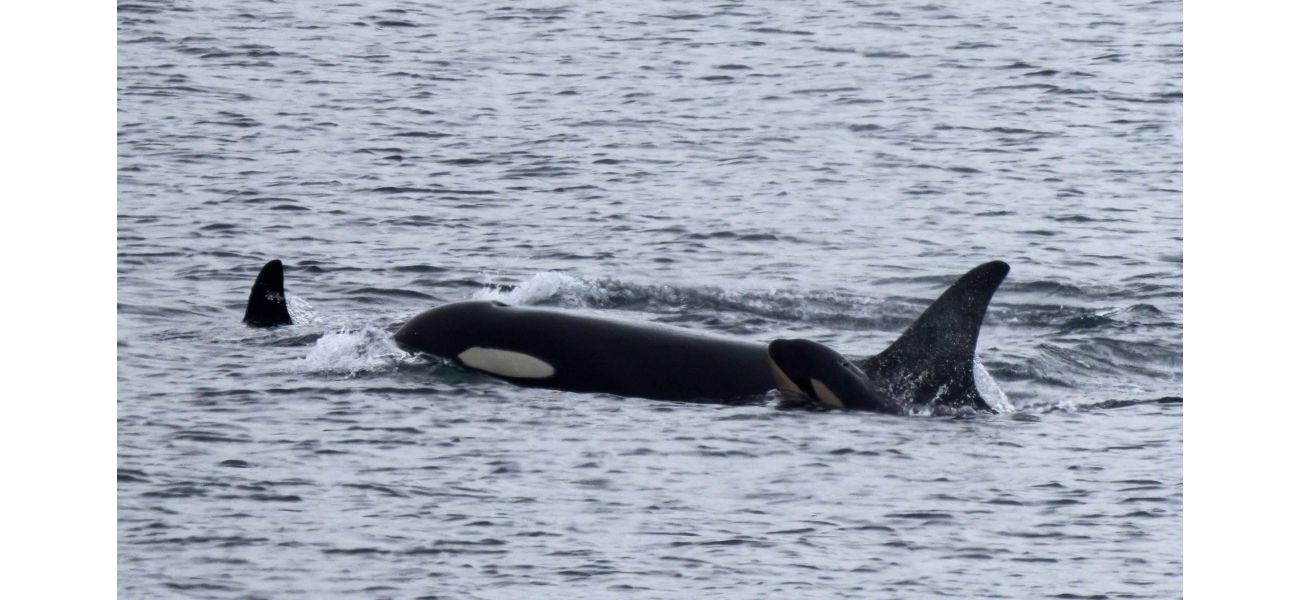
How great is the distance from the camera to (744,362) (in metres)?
15.4

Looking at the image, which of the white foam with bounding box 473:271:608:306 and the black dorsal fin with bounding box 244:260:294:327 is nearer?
the black dorsal fin with bounding box 244:260:294:327

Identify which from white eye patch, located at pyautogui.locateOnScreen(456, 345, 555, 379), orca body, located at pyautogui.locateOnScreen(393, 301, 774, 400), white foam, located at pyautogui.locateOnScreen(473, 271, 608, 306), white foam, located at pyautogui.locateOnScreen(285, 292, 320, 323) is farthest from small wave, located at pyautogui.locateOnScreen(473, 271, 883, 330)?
white eye patch, located at pyautogui.locateOnScreen(456, 345, 555, 379)

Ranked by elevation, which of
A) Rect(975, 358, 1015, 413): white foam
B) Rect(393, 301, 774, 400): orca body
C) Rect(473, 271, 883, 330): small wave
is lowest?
Rect(975, 358, 1015, 413): white foam

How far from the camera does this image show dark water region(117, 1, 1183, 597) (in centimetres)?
1220

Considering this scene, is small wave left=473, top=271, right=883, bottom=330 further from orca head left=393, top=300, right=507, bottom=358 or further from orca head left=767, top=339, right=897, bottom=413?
orca head left=767, top=339, right=897, bottom=413

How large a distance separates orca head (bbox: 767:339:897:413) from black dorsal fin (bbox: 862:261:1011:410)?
0.28m

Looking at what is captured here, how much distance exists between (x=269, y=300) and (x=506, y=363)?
2.71m

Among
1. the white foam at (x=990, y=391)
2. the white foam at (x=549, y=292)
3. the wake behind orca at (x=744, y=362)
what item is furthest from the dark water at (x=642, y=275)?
the wake behind orca at (x=744, y=362)

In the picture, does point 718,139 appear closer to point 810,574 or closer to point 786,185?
point 786,185

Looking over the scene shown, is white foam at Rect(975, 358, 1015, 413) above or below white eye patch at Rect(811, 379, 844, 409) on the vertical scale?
below

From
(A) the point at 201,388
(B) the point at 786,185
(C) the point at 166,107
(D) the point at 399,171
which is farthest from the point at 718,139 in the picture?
(A) the point at 201,388

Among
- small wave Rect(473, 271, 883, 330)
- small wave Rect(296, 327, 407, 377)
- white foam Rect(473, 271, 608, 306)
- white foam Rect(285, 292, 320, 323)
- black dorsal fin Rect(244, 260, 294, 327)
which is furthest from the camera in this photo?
white foam Rect(473, 271, 608, 306)
